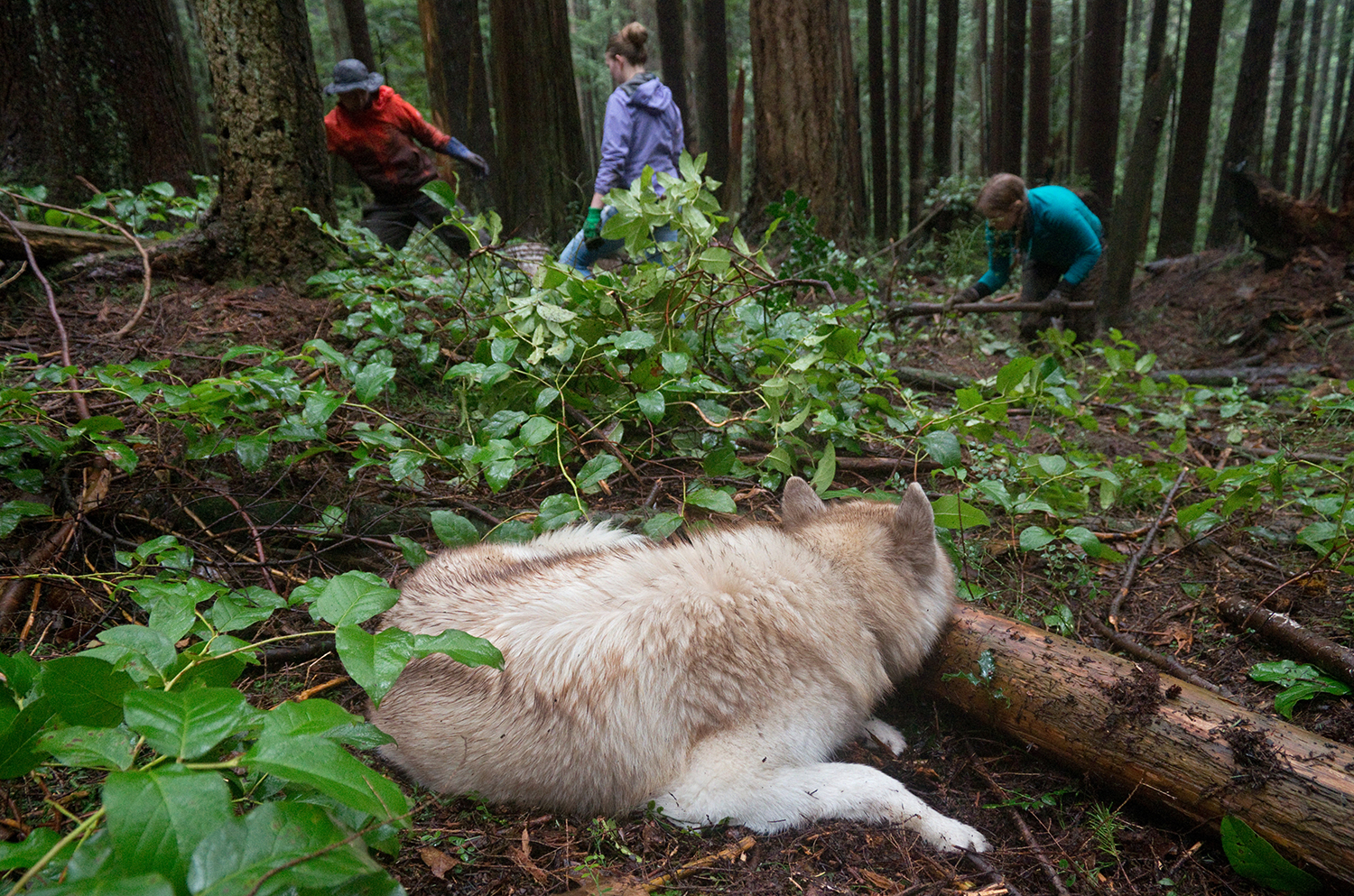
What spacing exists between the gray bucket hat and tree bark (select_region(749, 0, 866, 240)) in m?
5.52

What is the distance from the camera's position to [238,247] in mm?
5418

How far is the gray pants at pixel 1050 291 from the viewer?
9016 millimetres

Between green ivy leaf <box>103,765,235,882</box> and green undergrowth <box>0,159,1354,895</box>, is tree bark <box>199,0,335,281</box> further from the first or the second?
green ivy leaf <box>103,765,235,882</box>

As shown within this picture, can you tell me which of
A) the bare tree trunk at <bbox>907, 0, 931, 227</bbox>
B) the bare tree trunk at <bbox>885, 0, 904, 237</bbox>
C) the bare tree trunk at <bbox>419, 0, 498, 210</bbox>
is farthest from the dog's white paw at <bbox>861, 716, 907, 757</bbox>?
the bare tree trunk at <bbox>907, 0, 931, 227</bbox>

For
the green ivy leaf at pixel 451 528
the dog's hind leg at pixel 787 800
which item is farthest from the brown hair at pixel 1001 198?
the dog's hind leg at pixel 787 800

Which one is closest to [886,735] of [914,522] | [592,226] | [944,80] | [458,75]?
[914,522]

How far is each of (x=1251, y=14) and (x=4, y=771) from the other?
20.4 meters

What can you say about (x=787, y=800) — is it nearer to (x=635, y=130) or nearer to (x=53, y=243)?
(x=53, y=243)

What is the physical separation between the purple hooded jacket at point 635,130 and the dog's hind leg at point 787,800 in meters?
5.89

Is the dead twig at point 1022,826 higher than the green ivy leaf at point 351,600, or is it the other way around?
the green ivy leaf at point 351,600

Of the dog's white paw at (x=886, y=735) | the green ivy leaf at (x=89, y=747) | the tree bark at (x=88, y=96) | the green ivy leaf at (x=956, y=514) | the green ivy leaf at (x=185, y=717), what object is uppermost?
the tree bark at (x=88, y=96)

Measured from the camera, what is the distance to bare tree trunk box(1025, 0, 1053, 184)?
54.9 feet

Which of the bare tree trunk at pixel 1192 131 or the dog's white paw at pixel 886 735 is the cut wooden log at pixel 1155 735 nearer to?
the dog's white paw at pixel 886 735

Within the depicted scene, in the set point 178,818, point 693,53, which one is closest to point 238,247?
point 178,818
